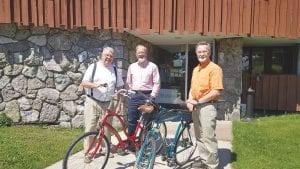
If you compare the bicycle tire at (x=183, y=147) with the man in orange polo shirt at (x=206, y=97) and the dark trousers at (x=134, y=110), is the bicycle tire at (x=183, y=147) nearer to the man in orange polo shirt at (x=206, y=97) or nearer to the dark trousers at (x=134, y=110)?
the man in orange polo shirt at (x=206, y=97)

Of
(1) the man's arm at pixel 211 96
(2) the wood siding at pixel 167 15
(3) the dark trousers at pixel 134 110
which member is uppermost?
(2) the wood siding at pixel 167 15

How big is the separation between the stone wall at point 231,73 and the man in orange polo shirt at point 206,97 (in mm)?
4583

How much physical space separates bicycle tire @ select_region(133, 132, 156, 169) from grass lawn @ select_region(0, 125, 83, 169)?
5.14 ft

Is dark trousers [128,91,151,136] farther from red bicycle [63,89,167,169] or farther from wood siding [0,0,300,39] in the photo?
wood siding [0,0,300,39]

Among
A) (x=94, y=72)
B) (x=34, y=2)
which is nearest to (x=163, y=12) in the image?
(x=34, y=2)

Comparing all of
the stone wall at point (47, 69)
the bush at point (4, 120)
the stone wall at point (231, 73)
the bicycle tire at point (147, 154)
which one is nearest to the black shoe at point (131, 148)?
the bicycle tire at point (147, 154)

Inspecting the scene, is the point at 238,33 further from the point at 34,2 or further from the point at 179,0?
the point at 34,2

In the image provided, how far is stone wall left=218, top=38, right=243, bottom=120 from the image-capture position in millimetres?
9070

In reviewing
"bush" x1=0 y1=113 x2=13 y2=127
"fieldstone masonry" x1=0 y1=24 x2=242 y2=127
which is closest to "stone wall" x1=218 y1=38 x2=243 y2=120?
"fieldstone masonry" x1=0 y1=24 x2=242 y2=127

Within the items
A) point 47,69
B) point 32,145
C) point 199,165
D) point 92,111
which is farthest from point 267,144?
point 47,69

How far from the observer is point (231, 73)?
9117mm

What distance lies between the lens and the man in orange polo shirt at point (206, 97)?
4488 mm

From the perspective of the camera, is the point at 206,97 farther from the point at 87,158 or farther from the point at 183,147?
the point at 87,158

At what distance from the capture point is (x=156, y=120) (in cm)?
495
